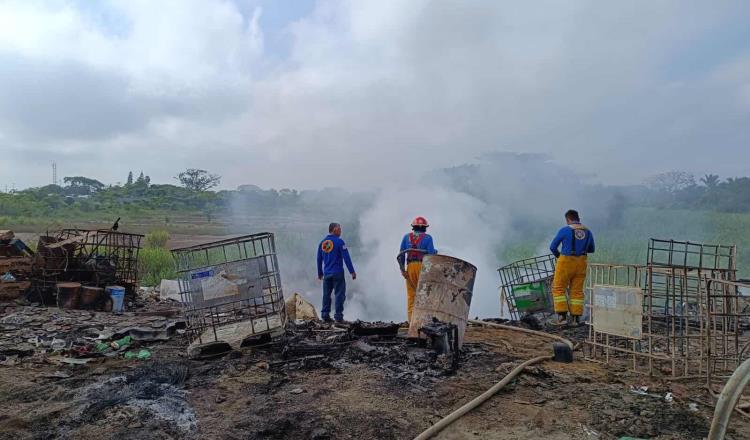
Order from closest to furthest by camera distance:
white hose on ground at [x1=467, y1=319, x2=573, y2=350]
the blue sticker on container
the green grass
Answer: the blue sticker on container < white hose on ground at [x1=467, y1=319, x2=573, y2=350] < the green grass

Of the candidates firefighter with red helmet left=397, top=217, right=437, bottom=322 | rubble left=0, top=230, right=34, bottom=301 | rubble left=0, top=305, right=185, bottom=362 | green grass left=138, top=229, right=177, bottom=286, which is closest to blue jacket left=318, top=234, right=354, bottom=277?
firefighter with red helmet left=397, top=217, right=437, bottom=322

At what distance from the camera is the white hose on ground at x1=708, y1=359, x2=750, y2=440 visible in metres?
2.43

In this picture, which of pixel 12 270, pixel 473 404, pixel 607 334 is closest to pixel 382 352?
pixel 473 404

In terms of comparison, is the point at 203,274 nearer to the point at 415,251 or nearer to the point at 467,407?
the point at 415,251

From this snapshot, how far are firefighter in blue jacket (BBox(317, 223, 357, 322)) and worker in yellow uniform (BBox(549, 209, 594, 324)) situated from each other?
11.1 feet

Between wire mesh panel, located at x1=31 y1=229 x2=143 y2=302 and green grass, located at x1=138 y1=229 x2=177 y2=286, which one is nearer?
wire mesh panel, located at x1=31 y1=229 x2=143 y2=302

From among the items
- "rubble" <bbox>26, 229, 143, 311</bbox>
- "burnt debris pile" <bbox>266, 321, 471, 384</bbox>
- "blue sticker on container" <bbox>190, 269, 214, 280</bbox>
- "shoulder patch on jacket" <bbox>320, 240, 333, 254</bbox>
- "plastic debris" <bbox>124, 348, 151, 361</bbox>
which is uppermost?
"shoulder patch on jacket" <bbox>320, 240, 333, 254</bbox>

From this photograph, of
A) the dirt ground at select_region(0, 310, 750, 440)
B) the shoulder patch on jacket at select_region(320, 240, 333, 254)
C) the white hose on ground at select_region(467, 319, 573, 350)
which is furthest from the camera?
the shoulder patch on jacket at select_region(320, 240, 333, 254)

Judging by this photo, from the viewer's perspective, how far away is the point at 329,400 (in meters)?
4.39

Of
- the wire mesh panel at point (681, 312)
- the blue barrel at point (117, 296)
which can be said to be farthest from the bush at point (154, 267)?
the wire mesh panel at point (681, 312)

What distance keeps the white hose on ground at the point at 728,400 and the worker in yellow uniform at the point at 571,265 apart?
546 centimetres

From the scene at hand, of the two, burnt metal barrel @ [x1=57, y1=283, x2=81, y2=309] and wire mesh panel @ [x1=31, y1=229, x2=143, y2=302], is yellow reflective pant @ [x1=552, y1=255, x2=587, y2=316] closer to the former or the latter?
wire mesh panel @ [x1=31, y1=229, x2=143, y2=302]

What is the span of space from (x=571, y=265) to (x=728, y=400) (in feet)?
18.2

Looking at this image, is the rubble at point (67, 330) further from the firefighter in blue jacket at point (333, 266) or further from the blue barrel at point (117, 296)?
the firefighter in blue jacket at point (333, 266)
